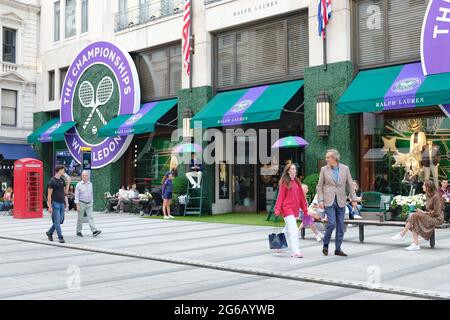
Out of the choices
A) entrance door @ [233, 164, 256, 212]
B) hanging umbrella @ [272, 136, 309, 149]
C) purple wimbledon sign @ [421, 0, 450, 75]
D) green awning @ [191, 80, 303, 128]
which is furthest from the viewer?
entrance door @ [233, 164, 256, 212]

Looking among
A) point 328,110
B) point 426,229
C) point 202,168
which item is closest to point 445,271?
point 426,229

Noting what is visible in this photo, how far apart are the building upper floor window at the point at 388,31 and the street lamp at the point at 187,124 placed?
7.28 m

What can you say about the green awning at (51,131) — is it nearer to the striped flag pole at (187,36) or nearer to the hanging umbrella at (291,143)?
the striped flag pole at (187,36)

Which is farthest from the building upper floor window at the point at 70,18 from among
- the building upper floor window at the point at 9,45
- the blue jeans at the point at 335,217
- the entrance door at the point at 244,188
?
the blue jeans at the point at 335,217

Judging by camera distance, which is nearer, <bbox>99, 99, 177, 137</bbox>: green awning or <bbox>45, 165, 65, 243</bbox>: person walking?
<bbox>45, 165, 65, 243</bbox>: person walking

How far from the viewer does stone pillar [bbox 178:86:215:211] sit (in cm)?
2200

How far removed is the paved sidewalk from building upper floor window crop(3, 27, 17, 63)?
19.9 meters

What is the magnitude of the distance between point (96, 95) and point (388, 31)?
14565 mm

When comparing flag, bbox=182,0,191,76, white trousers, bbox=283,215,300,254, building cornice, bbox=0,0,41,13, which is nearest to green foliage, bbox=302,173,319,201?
white trousers, bbox=283,215,300,254

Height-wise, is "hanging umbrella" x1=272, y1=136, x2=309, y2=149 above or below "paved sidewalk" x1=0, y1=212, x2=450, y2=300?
above

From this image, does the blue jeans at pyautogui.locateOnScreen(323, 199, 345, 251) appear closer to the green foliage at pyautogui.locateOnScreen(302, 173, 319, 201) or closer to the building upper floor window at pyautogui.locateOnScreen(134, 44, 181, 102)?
the green foliage at pyautogui.locateOnScreen(302, 173, 319, 201)

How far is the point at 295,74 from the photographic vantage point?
19672 millimetres

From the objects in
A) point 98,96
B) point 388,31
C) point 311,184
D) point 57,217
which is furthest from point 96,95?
point 388,31

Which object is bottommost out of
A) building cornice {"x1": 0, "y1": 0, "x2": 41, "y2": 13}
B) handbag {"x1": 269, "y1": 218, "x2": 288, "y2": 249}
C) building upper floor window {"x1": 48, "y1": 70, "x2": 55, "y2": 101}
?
handbag {"x1": 269, "y1": 218, "x2": 288, "y2": 249}
